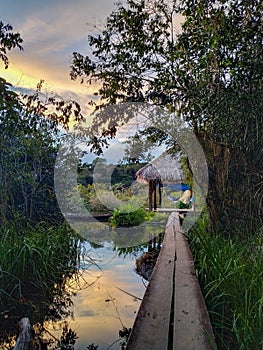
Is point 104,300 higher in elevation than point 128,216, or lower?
lower

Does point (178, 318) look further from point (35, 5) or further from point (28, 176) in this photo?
point (35, 5)

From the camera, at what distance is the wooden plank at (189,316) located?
1471 mm

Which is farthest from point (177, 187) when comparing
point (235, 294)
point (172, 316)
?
point (172, 316)

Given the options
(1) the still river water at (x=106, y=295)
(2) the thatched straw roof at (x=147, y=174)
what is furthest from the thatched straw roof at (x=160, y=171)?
(1) the still river water at (x=106, y=295)

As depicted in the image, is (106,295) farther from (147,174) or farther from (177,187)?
(177,187)

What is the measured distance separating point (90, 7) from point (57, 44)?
690 millimetres

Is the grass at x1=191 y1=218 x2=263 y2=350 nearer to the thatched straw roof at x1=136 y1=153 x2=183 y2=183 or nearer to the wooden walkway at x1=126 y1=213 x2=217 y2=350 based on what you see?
the wooden walkway at x1=126 y1=213 x2=217 y2=350

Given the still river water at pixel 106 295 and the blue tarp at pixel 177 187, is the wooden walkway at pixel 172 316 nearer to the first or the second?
the still river water at pixel 106 295

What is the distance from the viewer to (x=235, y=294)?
2.21m

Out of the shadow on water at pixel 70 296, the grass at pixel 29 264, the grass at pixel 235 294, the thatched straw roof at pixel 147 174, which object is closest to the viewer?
the grass at pixel 235 294

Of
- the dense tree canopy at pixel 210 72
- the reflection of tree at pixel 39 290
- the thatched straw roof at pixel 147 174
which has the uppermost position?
the dense tree canopy at pixel 210 72

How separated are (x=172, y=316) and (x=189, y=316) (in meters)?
0.09

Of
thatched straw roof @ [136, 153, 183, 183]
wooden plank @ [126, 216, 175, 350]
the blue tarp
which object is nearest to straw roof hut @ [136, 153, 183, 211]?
thatched straw roof @ [136, 153, 183, 183]

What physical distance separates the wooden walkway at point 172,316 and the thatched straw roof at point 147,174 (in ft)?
24.5
